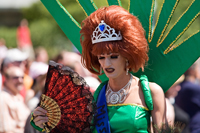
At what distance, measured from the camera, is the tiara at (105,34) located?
265cm

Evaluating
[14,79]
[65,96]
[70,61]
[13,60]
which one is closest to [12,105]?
[14,79]

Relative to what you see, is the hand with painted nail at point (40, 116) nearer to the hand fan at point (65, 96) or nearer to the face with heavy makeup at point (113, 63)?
the hand fan at point (65, 96)

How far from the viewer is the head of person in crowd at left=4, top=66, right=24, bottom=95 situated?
452 cm

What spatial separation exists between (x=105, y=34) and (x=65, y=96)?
0.61 meters

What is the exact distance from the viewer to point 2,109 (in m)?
4.23

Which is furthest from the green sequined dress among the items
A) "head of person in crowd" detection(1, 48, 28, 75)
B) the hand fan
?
"head of person in crowd" detection(1, 48, 28, 75)

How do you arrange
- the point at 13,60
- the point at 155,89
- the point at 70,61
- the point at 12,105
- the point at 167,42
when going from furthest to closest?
the point at 13,60 < the point at 70,61 < the point at 12,105 < the point at 167,42 < the point at 155,89

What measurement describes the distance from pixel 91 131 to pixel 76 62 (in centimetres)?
197

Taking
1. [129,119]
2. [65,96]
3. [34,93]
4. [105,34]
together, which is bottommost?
[129,119]

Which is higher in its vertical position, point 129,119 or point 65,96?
point 65,96

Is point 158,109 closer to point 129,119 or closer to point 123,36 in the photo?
point 129,119

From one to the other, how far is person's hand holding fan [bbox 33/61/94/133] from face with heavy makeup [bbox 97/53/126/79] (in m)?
0.23

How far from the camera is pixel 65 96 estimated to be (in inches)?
109

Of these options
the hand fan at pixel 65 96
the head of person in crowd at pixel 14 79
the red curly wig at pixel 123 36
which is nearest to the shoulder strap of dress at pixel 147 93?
the red curly wig at pixel 123 36
